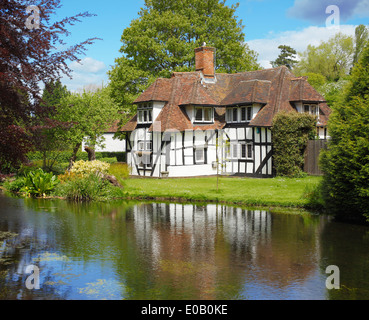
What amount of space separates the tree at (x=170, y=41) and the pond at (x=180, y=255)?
25.2 metres

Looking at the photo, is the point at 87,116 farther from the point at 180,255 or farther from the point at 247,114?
the point at 180,255

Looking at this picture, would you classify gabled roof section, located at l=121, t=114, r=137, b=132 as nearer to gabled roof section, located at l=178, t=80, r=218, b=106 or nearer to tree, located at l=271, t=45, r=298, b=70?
gabled roof section, located at l=178, t=80, r=218, b=106

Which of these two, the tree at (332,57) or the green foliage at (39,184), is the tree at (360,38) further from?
the green foliage at (39,184)

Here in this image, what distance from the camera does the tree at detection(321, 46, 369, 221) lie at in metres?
14.4

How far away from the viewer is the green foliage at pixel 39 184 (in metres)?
24.3

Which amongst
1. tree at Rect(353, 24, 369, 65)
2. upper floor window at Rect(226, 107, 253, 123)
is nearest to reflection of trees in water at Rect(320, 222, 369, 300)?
upper floor window at Rect(226, 107, 253, 123)

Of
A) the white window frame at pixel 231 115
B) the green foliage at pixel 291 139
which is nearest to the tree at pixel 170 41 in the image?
the white window frame at pixel 231 115

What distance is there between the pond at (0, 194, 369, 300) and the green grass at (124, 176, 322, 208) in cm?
161

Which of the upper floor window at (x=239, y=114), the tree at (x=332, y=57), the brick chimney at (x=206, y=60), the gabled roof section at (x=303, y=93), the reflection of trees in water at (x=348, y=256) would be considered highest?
the tree at (x=332, y=57)

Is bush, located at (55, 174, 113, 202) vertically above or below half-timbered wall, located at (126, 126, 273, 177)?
below

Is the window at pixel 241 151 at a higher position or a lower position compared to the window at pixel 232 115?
lower
